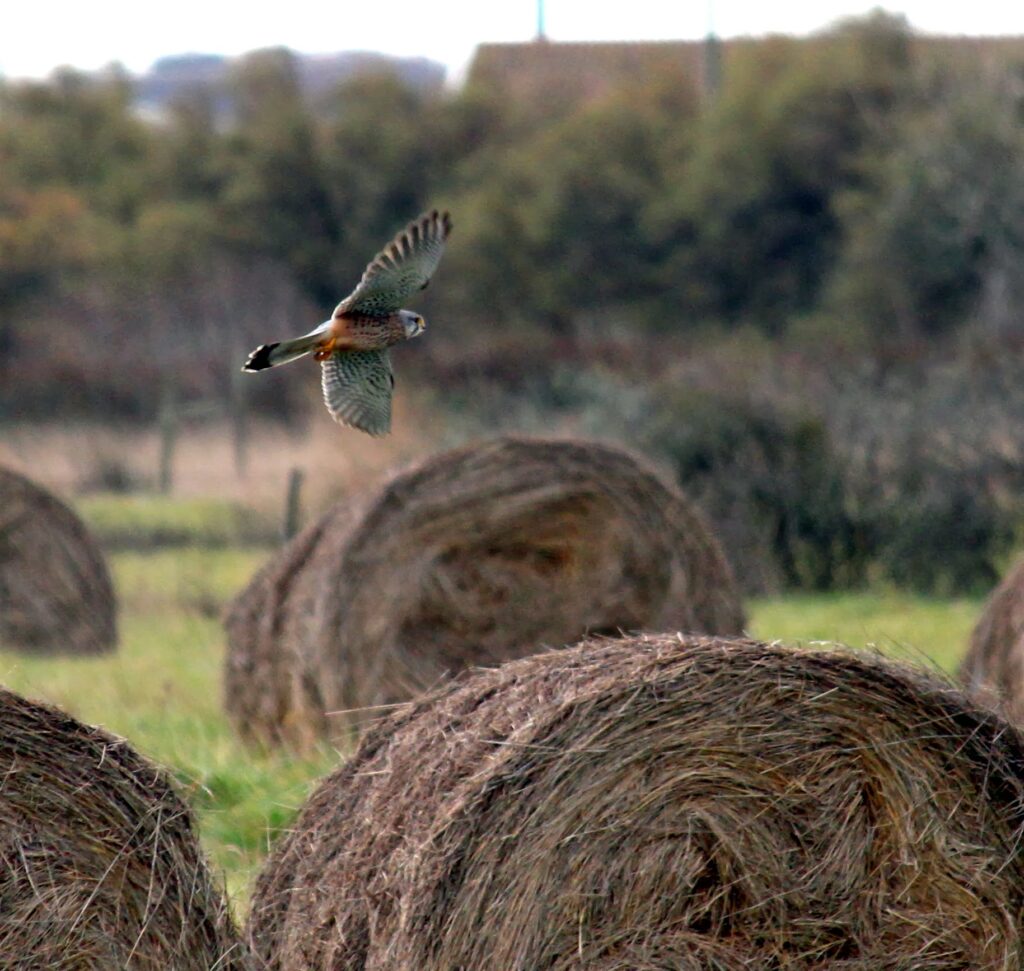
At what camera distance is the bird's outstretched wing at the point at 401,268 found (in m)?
4.82

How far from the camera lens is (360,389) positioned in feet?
17.8

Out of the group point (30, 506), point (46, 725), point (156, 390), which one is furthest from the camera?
point (156, 390)

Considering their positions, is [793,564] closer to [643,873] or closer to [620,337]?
[643,873]

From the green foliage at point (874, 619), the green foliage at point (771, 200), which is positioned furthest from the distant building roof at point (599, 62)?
the green foliage at point (874, 619)

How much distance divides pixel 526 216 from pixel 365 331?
3501cm

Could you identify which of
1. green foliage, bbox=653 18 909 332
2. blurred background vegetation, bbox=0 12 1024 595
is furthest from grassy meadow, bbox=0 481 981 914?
green foliage, bbox=653 18 909 332

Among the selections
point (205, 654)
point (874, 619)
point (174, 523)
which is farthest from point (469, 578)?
point (174, 523)

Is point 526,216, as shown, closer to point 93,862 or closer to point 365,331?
point 365,331

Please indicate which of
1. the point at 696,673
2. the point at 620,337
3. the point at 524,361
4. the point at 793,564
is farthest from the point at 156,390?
the point at 696,673

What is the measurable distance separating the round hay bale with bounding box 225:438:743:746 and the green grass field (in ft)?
1.71

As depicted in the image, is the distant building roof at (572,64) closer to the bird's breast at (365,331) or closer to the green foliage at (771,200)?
the green foliage at (771,200)

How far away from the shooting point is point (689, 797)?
173 inches

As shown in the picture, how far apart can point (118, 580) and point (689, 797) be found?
1246cm

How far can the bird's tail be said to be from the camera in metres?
4.41
